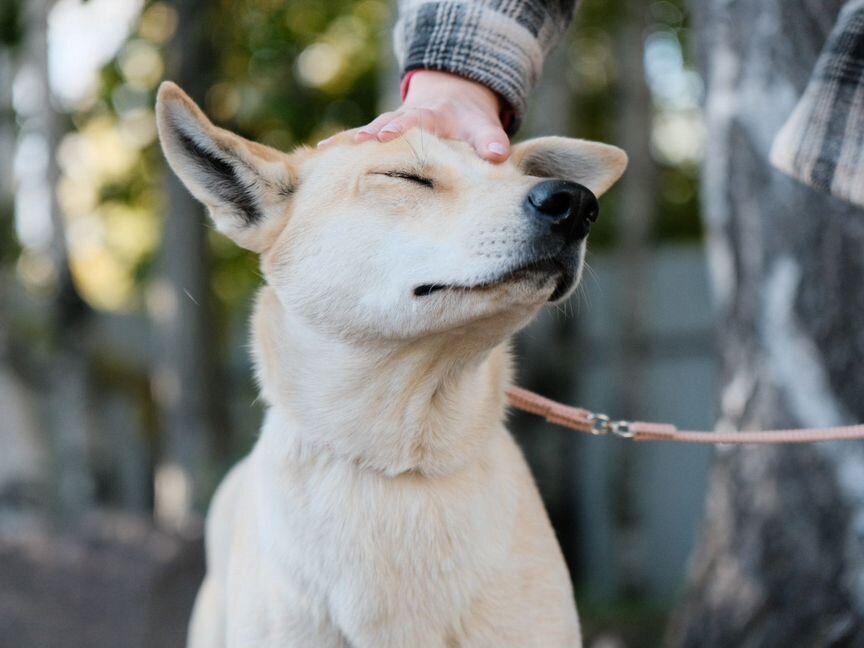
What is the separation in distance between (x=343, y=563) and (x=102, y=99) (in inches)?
290

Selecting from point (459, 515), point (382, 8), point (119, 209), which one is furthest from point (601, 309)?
point (459, 515)

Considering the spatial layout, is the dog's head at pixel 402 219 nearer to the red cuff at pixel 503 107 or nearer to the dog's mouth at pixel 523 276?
the dog's mouth at pixel 523 276

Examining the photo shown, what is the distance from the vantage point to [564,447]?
9.30m

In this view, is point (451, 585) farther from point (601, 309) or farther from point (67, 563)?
point (601, 309)

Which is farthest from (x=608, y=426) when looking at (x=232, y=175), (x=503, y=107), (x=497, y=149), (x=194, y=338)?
(x=194, y=338)

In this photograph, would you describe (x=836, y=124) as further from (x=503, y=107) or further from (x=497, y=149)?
(x=503, y=107)

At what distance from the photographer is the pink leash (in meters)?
2.61

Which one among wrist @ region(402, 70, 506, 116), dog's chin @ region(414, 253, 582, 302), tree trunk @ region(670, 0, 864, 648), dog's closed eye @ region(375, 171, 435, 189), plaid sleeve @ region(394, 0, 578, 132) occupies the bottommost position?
tree trunk @ region(670, 0, 864, 648)

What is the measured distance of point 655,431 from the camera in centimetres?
283

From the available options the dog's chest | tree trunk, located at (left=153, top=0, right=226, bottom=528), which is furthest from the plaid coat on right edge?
tree trunk, located at (left=153, top=0, right=226, bottom=528)

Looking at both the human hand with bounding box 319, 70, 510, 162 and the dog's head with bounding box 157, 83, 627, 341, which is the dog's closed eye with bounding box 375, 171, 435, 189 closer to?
the dog's head with bounding box 157, 83, 627, 341

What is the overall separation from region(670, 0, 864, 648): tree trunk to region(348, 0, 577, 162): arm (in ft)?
3.64

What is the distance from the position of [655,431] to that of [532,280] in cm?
74

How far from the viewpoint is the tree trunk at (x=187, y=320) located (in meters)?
7.93
